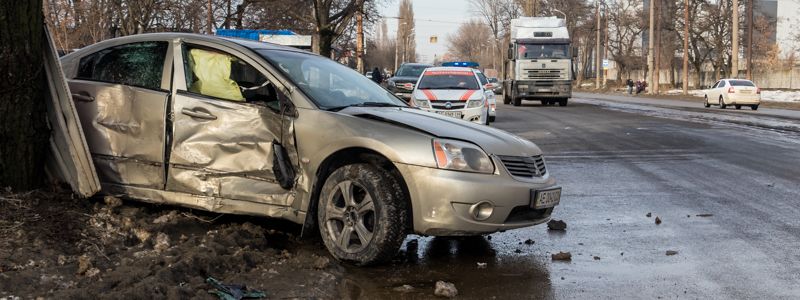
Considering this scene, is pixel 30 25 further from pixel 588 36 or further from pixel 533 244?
pixel 588 36

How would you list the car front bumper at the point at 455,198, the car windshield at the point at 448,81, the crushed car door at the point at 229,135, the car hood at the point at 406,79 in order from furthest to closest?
the car hood at the point at 406,79
the car windshield at the point at 448,81
the crushed car door at the point at 229,135
the car front bumper at the point at 455,198

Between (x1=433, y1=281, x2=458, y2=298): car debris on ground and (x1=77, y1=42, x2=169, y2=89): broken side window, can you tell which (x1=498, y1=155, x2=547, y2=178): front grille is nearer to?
(x1=433, y1=281, x2=458, y2=298): car debris on ground

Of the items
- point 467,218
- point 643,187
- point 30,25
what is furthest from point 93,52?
point 643,187

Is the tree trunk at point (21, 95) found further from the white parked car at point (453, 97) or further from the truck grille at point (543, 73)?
the truck grille at point (543, 73)

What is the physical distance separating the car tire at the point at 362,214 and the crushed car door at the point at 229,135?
354 mm

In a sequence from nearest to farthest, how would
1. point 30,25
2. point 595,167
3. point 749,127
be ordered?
point 30,25, point 595,167, point 749,127

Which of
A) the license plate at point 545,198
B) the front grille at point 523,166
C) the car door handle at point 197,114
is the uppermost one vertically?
the car door handle at point 197,114

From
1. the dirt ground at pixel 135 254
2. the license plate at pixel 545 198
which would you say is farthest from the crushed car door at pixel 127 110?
the license plate at pixel 545 198

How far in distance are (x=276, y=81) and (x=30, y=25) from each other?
5.82ft

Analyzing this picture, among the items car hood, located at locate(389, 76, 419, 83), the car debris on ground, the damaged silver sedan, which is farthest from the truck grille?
the car debris on ground

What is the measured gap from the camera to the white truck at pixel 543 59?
3106cm

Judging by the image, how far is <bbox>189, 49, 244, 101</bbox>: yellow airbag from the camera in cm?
556

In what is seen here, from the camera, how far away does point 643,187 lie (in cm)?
880

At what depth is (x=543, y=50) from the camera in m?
31.2
